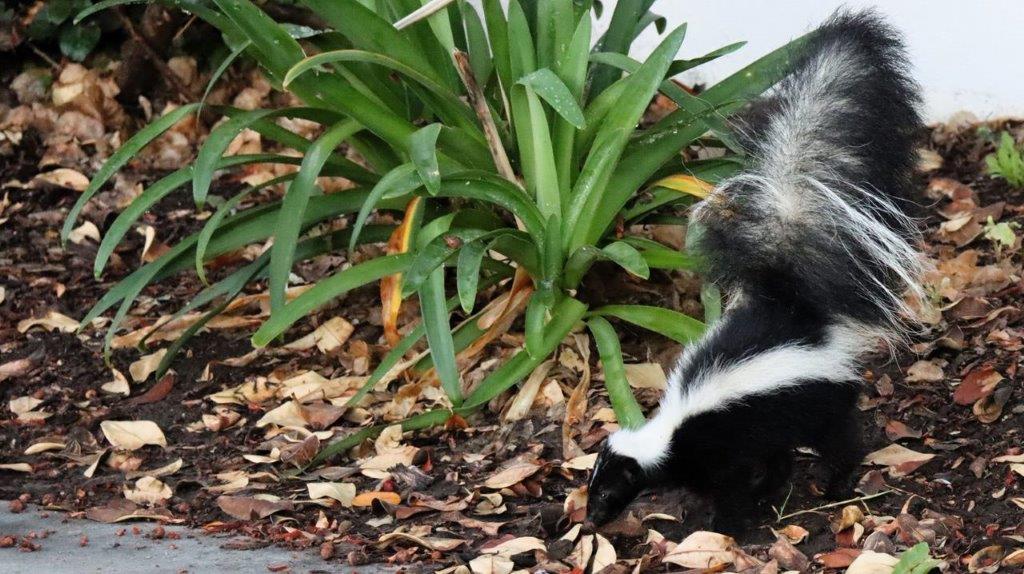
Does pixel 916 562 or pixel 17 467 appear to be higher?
pixel 916 562

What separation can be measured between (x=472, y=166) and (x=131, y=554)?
1809 millimetres

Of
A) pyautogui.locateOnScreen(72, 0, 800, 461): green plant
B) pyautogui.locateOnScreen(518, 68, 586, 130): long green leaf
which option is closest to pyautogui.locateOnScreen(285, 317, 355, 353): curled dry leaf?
pyautogui.locateOnScreen(72, 0, 800, 461): green plant

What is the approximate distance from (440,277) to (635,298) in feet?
3.10

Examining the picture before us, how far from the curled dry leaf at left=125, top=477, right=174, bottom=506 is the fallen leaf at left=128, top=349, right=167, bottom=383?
842 mm

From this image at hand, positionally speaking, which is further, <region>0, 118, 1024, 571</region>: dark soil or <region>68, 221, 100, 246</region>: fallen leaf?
<region>68, 221, 100, 246</region>: fallen leaf

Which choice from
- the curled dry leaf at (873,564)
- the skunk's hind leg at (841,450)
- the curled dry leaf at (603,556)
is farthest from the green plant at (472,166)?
the curled dry leaf at (873,564)

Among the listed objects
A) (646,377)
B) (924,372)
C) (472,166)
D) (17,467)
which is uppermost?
(472,166)

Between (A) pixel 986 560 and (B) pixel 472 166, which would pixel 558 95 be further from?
(A) pixel 986 560

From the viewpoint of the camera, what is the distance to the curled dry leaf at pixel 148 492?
4156 millimetres

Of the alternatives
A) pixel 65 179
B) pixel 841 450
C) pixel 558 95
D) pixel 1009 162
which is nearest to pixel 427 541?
pixel 841 450

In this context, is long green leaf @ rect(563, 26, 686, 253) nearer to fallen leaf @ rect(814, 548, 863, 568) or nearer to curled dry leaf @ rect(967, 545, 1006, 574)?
fallen leaf @ rect(814, 548, 863, 568)

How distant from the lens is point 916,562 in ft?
10.5

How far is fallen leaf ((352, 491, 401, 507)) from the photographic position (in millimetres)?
4016

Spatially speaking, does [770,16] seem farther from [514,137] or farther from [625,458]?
[625,458]
